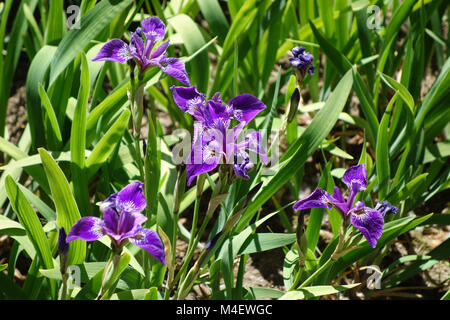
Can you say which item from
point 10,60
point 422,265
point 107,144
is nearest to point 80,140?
point 107,144

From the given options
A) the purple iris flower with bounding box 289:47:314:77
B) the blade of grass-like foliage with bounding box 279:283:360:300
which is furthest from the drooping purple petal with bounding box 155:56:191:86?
the blade of grass-like foliage with bounding box 279:283:360:300

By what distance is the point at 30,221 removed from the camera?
103cm

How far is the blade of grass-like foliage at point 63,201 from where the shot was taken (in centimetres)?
99

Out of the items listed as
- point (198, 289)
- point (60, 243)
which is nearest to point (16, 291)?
point (60, 243)

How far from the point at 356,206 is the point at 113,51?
1.62 ft

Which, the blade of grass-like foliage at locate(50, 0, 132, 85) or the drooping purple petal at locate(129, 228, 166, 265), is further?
the blade of grass-like foliage at locate(50, 0, 132, 85)

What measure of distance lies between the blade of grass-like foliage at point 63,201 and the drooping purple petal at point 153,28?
29 centimetres

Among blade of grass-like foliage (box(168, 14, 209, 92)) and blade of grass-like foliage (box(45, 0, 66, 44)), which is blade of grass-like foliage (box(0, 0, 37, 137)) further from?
blade of grass-like foliage (box(168, 14, 209, 92))

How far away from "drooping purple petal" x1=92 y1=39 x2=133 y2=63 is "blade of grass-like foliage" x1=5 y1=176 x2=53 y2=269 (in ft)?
0.98

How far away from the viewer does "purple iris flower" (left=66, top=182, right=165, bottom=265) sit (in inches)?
30.1

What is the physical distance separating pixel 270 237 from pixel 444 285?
2.00ft

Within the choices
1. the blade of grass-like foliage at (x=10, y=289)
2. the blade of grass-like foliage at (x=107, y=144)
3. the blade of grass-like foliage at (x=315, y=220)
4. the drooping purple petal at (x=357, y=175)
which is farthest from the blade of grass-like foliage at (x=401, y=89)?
the blade of grass-like foliage at (x=10, y=289)

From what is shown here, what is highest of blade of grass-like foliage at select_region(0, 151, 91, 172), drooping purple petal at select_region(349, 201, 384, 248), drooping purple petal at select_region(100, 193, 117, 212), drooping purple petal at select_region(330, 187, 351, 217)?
drooping purple petal at select_region(100, 193, 117, 212)

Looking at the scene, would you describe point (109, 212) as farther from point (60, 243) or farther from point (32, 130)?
point (32, 130)
